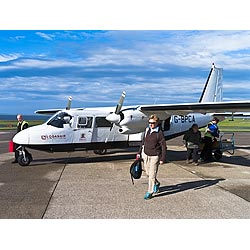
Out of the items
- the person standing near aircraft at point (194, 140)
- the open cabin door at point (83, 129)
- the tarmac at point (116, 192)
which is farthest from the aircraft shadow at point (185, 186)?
the open cabin door at point (83, 129)

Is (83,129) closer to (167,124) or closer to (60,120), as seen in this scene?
(60,120)

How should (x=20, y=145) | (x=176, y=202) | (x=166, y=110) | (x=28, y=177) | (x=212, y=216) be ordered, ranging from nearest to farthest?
(x=212, y=216)
(x=176, y=202)
(x=28, y=177)
(x=20, y=145)
(x=166, y=110)

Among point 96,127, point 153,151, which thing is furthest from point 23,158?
point 153,151

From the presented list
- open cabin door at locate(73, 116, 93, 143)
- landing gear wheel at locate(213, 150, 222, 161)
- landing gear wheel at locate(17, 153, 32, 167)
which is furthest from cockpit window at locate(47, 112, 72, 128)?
landing gear wheel at locate(213, 150, 222, 161)

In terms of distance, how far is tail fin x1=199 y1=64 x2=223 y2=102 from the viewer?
19.4 m

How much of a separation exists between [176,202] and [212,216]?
3.97ft

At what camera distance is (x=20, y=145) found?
12305 mm

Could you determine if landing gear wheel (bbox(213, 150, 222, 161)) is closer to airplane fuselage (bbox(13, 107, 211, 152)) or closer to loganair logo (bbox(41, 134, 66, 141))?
airplane fuselage (bbox(13, 107, 211, 152))

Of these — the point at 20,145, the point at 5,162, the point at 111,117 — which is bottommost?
the point at 5,162

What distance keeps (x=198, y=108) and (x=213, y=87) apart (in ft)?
26.3

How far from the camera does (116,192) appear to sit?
828cm

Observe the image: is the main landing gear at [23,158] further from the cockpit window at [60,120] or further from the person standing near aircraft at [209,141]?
the person standing near aircraft at [209,141]
